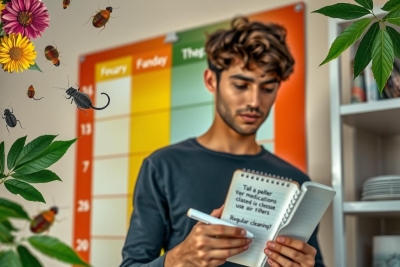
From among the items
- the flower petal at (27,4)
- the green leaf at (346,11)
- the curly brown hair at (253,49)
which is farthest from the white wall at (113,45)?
the flower petal at (27,4)

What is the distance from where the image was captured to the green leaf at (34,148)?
346 mm

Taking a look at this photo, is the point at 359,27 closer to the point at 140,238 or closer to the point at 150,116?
the point at 140,238

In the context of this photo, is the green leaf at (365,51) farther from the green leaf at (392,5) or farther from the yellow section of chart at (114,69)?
the yellow section of chart at (114,69)

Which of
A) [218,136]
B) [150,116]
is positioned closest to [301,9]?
[218,136]

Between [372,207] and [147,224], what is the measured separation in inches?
26.4

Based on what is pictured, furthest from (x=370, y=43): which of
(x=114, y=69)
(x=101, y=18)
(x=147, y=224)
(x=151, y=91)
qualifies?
(x=114, y=69)

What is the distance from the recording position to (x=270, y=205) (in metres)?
1.44

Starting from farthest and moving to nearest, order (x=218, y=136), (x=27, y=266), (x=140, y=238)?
(x=218, y=136)
(x=140, y=238)
(x=27, y=266)

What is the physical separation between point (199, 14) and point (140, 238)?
112cm

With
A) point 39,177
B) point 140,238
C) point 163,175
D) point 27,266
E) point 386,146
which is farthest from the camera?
point 386,146

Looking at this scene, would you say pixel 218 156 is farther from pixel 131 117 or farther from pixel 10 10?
pixel 10 10

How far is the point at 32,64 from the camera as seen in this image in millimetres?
411

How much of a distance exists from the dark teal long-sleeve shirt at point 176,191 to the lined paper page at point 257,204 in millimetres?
276

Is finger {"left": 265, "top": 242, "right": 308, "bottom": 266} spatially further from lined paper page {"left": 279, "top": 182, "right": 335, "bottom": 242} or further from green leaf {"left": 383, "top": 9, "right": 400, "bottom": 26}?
green leaf {"left": 383, "top": 9, "right": 400, "bottom": 26}
